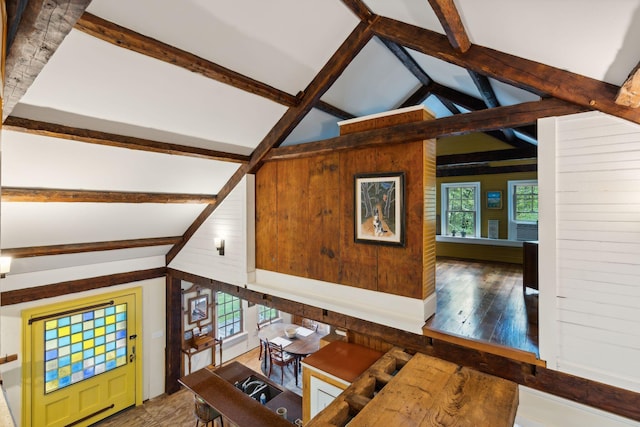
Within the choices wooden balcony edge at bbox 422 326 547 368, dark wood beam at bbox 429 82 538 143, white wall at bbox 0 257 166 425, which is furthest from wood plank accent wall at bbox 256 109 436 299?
white wall at bbox 0 257 166 425

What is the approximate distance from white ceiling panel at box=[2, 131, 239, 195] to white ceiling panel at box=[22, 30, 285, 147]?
1.46 feet

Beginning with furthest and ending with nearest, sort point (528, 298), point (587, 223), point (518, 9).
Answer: point (528, 298), point (587, 223), point (518, 9)

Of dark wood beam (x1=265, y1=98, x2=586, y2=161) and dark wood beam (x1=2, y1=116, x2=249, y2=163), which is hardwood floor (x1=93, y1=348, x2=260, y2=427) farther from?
dark wood beam (x1=265, y1=98, x2=586, y2=161)

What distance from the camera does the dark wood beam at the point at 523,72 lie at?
2.12 metres

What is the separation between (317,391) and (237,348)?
4824 mm

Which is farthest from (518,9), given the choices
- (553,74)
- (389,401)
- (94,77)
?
(94,77)

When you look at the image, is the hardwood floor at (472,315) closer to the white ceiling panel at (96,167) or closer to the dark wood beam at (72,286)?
the dark wood beam at (72,286)

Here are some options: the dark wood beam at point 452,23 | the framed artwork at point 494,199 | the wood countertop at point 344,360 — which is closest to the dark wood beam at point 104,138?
the wood countertop at point 344,360

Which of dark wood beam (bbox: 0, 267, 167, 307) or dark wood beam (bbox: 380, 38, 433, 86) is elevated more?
dark wood beam (bbox: 380, 38, 433, 86)

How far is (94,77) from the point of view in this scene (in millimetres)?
2559

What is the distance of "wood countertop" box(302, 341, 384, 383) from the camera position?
3.13 m

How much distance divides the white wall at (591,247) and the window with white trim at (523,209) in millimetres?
4914

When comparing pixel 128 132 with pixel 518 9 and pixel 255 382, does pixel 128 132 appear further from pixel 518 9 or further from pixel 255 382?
pixel 255 382

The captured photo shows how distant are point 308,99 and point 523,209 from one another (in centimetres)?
549
